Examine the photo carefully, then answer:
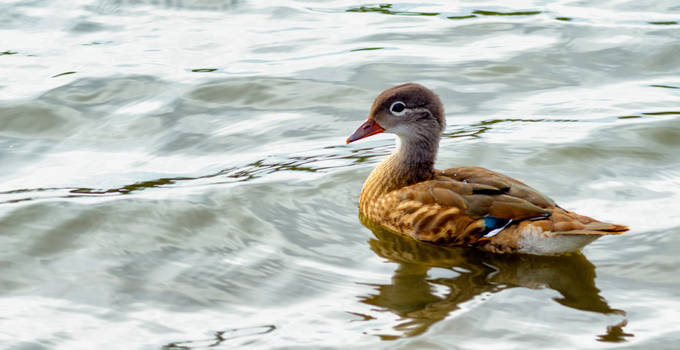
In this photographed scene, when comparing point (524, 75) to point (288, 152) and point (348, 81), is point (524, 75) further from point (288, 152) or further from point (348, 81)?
point (288, 152)

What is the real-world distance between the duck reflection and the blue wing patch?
21 cm

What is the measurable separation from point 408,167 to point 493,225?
1.22m

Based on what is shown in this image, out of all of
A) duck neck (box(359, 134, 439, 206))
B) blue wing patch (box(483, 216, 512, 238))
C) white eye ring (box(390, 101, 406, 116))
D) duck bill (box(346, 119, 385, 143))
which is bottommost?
blue wing patch (box(483, 216, 512, 238))

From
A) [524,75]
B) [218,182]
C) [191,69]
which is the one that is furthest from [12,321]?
[524,75]

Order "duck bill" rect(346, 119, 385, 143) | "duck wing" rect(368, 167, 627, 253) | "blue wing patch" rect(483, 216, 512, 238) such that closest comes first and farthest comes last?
"duck wing" rect(368, 167, 627, 253) < "blue wing patch" rect(483, 216, 512, 238) < "duck bill" rect(346, 119, 385, 143)

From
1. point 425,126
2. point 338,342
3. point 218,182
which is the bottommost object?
point 338,342

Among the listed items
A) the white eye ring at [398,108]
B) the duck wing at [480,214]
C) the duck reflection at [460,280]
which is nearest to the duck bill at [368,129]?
the white eye ring at [398,108]

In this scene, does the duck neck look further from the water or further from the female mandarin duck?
the water

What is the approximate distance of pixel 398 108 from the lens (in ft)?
26.5

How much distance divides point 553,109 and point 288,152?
3.22 meters

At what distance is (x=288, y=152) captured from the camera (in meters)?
9.62

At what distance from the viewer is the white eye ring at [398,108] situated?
8.05m

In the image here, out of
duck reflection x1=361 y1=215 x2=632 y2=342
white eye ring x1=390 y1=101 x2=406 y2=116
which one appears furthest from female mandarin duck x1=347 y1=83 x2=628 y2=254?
duck reflection x1=361 y1=215 x2=632 y2=342

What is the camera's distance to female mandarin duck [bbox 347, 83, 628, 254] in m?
7.00
